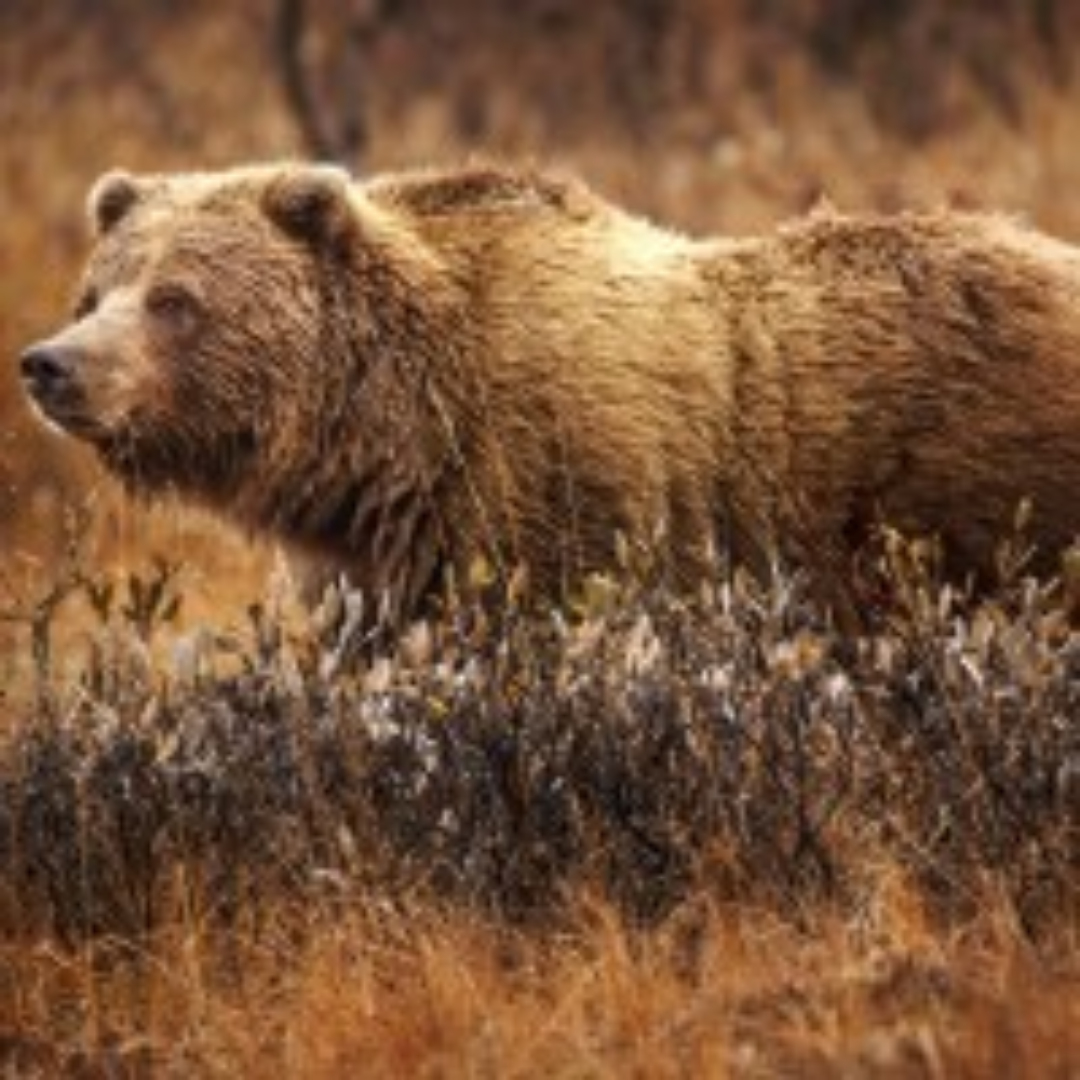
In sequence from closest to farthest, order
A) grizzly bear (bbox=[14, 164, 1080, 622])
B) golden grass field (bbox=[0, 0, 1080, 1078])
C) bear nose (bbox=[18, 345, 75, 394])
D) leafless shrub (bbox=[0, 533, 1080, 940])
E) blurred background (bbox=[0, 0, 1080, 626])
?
golden grass field (bbox=[0, 0, 1080, 1078]) → leafless shrub (bbox=[0, 533, 1080, 940]) → bear nose (bbox=[18, 345, 75, 394]) → grizzly bear (bbox=[14, 164, 1080, 622]) → blurred background (bbox=[0, 0, 1080, 626])

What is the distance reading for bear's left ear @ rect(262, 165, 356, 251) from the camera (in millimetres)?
7016

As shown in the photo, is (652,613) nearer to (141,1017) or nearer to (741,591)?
(741,591)

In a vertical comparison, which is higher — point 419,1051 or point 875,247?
point 875,247

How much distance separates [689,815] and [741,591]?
1.62ft

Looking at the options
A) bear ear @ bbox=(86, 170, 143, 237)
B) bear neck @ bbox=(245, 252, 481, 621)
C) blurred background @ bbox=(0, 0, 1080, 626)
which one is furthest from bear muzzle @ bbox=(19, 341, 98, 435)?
blurred background @ bbox=(0, 0, 1080, 626)

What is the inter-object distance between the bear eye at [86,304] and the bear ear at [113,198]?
18 cm

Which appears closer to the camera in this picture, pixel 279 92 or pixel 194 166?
pixel 194 166

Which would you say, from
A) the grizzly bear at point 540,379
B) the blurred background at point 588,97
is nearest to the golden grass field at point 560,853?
the grizzly bear at point 540,379

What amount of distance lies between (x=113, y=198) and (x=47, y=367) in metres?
0.67

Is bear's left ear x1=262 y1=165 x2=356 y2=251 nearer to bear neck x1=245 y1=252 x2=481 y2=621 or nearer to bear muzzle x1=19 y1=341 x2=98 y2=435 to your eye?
bear neck x1=245 y1=252 x2=481 y2=621

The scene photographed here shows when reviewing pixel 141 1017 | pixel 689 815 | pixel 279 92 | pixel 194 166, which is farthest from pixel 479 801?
pixel 279 92

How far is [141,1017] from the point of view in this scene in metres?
5.51

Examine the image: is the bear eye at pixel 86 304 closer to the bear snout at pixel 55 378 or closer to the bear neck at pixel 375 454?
the bear snout at pixel 55 378

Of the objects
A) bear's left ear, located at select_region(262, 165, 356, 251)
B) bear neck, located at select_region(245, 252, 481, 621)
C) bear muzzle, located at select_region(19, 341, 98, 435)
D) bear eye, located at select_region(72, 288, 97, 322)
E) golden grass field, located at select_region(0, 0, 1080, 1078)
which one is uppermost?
bear's left ear, located at select_region(262, 165, 356, 251)
